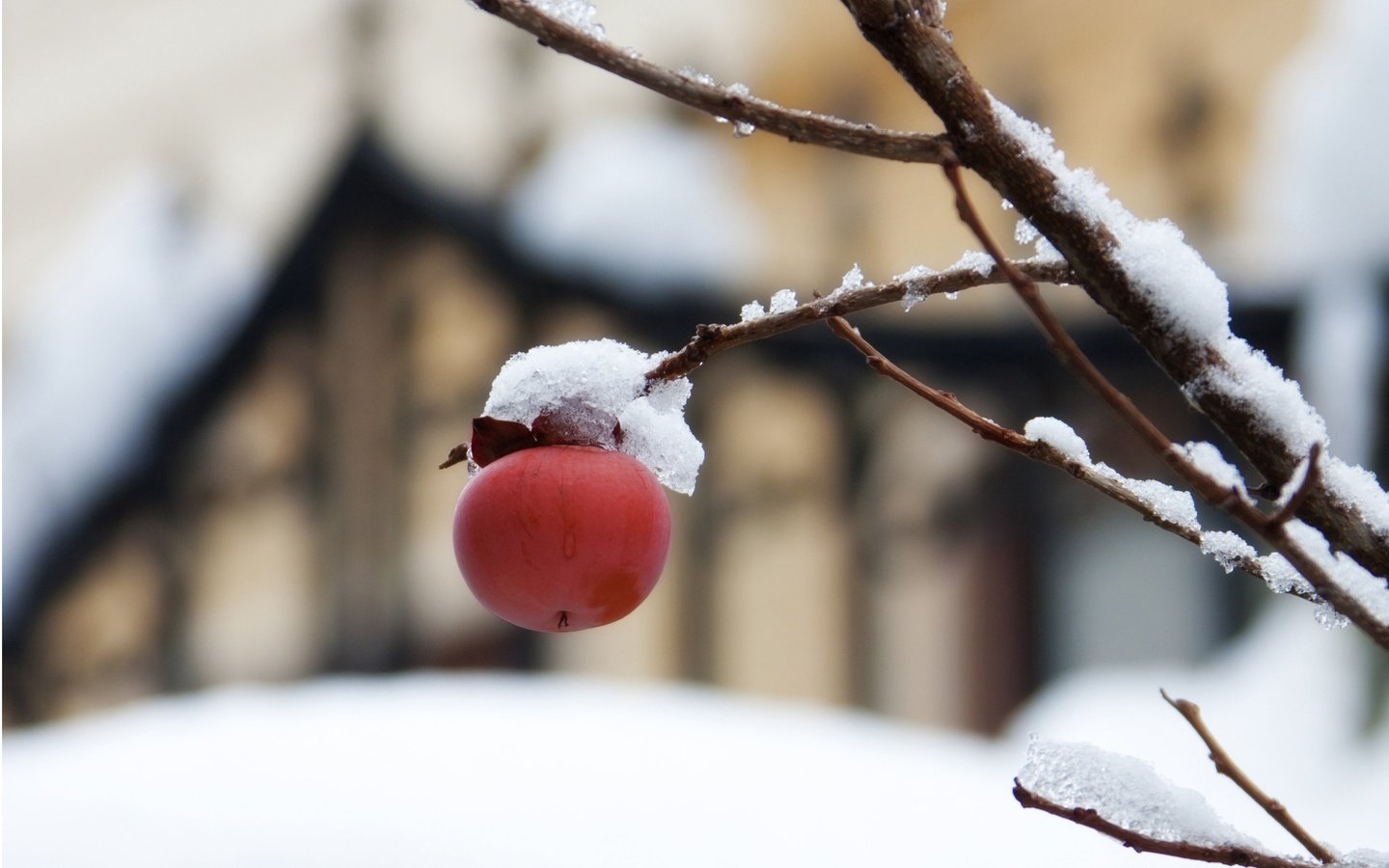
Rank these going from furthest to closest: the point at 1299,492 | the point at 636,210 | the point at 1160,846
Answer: the point at 636,210
the point at 1160,846
the point at 1299,492

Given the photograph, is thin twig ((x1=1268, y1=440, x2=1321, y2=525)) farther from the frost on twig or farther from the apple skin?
the apple skin

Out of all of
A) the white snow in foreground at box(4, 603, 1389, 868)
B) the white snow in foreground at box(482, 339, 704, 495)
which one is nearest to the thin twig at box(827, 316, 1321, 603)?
the white snow in foreground at box(482, 339, 704, 495)

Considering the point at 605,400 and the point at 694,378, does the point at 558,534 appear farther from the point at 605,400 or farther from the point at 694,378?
the point at 694,378

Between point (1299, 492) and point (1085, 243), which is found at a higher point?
point (1085, 243)

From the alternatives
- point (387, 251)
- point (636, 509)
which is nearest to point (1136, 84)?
point (387, 251)

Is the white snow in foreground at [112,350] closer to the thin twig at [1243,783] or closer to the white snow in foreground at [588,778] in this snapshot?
the white snow in foreground at [588,778]

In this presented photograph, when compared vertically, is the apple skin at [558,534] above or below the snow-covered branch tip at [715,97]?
below

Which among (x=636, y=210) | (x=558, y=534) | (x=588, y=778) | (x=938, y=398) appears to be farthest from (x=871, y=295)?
(x=636, y=210)

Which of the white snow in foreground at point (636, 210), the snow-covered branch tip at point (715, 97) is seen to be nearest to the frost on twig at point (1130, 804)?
the snow-covered branch tip at point (715, 97)
